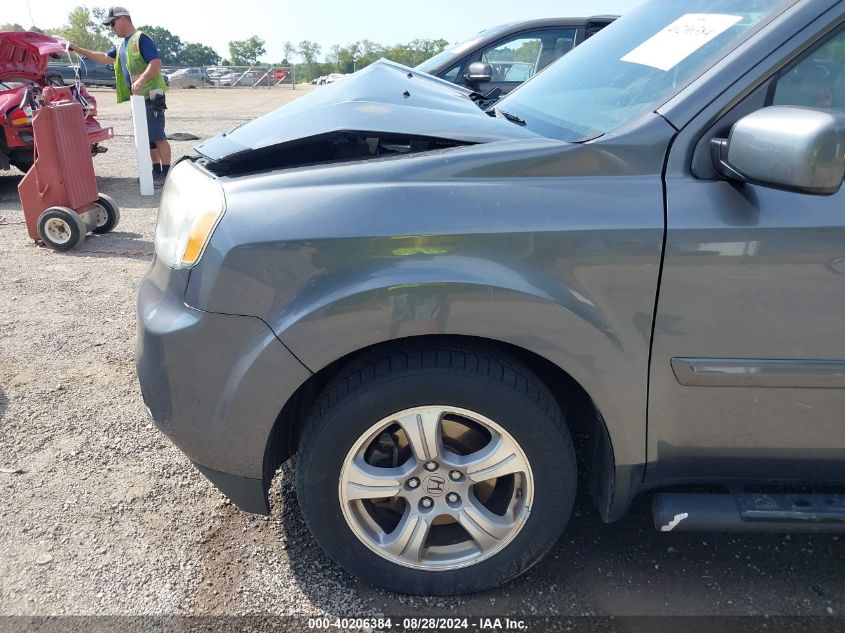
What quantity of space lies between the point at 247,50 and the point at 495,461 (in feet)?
361

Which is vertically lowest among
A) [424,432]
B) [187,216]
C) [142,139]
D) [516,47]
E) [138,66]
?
[424,432]

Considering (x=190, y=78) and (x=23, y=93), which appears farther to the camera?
(x=190, y=78)

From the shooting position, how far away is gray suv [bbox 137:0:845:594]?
171 centimetres

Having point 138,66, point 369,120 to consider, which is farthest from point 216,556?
point 138,66

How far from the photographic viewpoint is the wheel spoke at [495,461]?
6.34 ft

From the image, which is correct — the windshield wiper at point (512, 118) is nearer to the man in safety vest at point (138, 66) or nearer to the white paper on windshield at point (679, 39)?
the white paper on windshield at point (679, 39)

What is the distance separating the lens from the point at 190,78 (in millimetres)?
43781

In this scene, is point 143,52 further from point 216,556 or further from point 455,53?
point 216,556

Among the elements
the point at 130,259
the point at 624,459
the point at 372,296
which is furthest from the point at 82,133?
the point at 624,459

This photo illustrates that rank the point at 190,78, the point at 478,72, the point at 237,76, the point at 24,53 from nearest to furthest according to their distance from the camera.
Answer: the point at 478,72, the point at 24,53, the point at 190,78, the point at 237,76

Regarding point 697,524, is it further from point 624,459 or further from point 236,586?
point 236,586

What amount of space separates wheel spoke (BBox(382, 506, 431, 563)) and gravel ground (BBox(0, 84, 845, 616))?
0.18 m

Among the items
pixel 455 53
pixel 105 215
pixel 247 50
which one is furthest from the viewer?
pixel 247 50

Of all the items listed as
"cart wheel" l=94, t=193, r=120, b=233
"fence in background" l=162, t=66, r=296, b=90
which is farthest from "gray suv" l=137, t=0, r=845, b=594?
"fence in background" l=162, t=66, r=296, b=90
